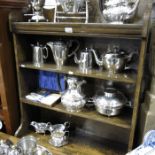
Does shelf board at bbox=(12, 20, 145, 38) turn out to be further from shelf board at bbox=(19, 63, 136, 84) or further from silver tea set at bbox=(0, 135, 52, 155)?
silver tea set at bbox=(0, 135, 52, 155)

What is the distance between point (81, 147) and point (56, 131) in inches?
8.6

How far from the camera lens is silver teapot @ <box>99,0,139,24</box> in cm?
97

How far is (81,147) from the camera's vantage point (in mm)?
1346

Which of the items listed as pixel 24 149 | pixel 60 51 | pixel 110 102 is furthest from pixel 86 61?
pixel 24 149

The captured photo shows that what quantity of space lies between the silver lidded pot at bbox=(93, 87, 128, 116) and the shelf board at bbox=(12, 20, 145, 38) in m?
0.38

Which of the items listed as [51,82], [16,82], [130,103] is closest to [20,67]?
[16,82]

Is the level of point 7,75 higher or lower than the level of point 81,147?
higher

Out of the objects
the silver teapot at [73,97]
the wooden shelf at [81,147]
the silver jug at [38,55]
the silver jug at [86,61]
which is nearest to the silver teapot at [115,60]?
the silver jug at [86,61]

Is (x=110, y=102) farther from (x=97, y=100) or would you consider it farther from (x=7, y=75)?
(x=7, y=75)

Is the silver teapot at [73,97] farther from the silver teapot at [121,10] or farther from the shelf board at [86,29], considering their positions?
the silver teapot at [121,10]

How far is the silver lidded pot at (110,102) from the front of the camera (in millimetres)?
1105

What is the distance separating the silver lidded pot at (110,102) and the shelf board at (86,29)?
0.38 meters

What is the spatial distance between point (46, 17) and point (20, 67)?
41cm

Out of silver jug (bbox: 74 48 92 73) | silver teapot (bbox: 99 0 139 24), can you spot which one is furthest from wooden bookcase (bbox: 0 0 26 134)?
silver teapot (bbox: 99 0 139 24)
